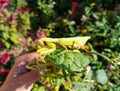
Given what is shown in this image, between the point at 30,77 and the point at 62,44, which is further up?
the point at 62,44

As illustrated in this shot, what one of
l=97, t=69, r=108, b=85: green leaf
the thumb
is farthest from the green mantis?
l=97, t=69, r=108, b=85: green leaf

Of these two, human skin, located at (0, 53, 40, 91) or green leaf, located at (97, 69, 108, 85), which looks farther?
green leaf, located at (97, 69, 108, 85)

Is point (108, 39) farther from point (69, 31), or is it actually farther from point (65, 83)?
point (65, 83)

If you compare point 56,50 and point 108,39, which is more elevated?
point 56,50

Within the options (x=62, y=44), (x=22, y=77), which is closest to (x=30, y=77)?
(x=22, y=77)

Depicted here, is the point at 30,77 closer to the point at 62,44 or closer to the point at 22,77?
the point at 22,77

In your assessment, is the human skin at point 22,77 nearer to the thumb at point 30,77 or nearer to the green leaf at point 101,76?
the thumb at point 30,77

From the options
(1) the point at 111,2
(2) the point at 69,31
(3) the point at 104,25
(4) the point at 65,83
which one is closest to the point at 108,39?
(3) the point at 104,25

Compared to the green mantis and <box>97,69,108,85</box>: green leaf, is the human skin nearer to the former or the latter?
the green mantis
